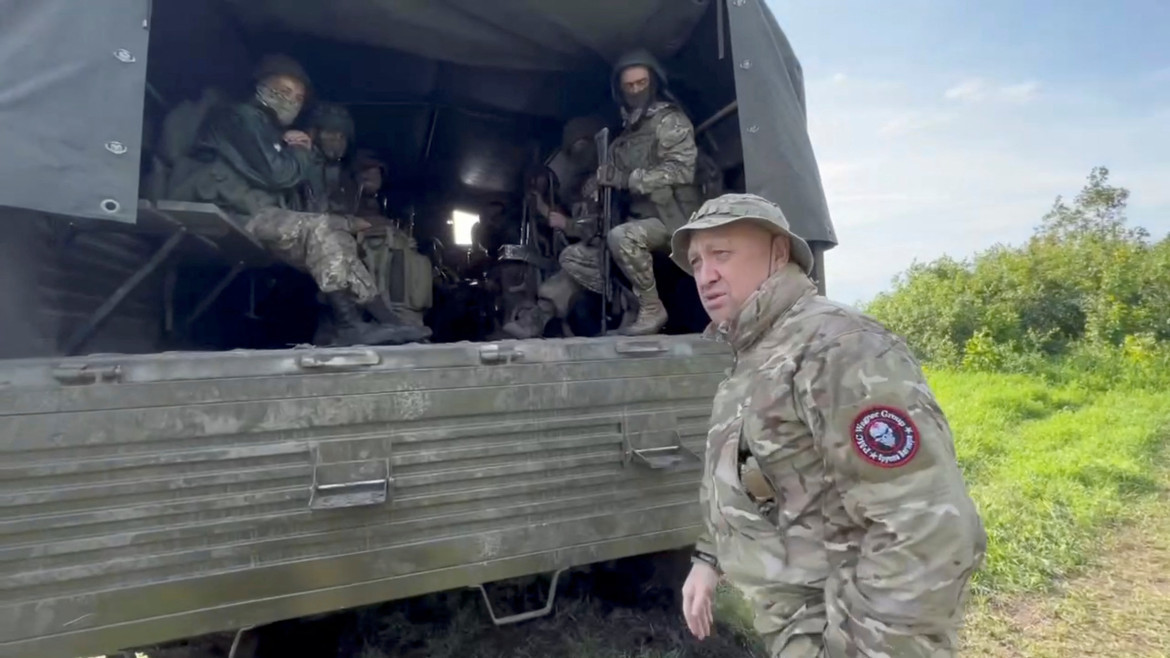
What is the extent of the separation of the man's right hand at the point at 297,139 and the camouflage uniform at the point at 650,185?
1395 millimetres

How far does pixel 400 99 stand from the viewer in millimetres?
4609

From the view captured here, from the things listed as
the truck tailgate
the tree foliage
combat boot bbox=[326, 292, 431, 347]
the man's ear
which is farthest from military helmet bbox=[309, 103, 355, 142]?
the tree foliage

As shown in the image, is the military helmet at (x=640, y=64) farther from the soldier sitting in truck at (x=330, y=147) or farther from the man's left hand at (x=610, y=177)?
the soldier sitting in truck at (x=330, y=147)

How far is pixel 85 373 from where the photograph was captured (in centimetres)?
181

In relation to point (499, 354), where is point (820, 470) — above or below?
below

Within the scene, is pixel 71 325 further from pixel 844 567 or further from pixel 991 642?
pixel 991 642

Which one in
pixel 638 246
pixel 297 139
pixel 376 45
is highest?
pixel 376 45

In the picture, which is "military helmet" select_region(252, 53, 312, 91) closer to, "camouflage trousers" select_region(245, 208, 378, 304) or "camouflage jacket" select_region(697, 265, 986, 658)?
"camouflage trousers" select_region(245, 208, 378, 304)

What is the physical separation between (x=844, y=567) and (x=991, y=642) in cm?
240

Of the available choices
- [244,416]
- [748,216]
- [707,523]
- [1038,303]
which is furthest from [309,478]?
[1038,303]

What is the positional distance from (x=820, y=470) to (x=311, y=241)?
2297 millimetres

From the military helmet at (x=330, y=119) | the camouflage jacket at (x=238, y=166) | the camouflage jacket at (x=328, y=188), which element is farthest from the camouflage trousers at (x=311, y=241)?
the military helmet at (x=330, y=119)

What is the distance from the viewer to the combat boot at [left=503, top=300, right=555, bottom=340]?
12.8 ft

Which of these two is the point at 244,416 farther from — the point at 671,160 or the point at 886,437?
the point at 671,160
